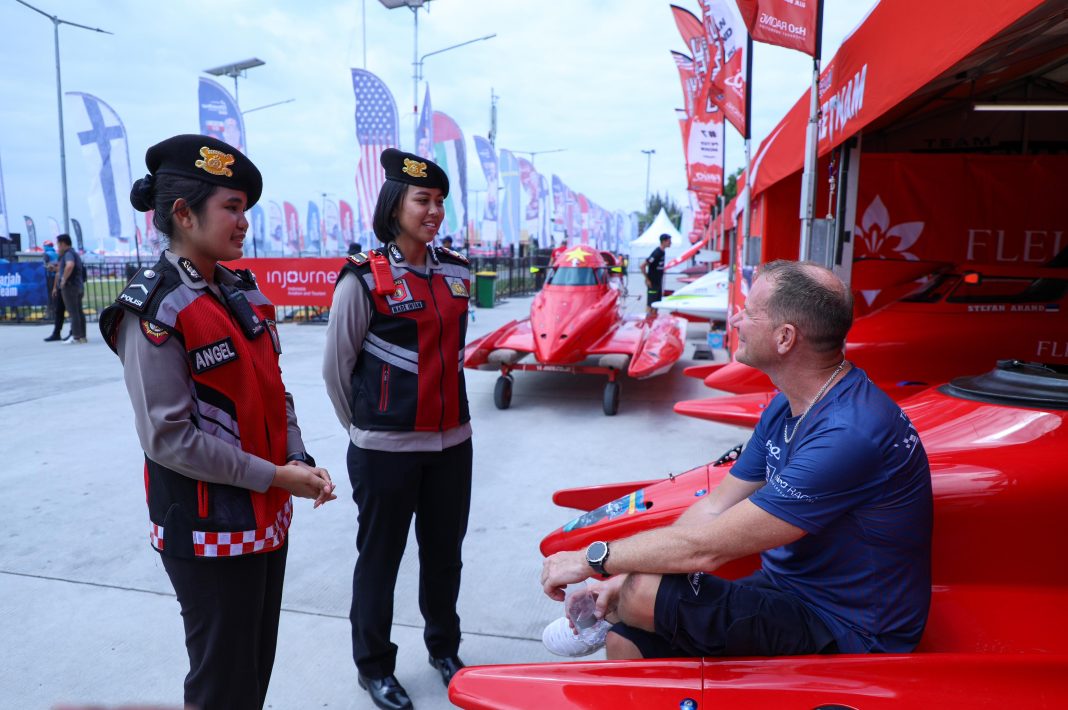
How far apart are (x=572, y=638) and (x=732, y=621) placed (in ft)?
1.63

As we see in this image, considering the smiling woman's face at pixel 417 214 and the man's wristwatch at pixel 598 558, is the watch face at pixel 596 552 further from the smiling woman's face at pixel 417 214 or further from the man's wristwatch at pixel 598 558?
the smiling woman's face at pixel 417 214

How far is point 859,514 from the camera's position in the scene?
1.71 metres

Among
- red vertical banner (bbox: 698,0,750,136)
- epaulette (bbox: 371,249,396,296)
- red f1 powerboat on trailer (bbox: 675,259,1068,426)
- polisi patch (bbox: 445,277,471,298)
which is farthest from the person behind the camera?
red vertical banner (bbox: 698,0,750,136)

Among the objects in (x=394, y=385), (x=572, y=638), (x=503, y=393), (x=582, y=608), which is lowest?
(x=503, y=393)

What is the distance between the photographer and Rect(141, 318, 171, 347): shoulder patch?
1630 mm

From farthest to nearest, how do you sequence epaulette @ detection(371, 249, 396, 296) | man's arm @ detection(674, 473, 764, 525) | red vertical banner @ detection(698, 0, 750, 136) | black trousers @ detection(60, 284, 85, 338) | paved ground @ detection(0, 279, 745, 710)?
black trousers @ detection(60, 284, 85, 338) < red vertical banner @ detection(698, 0, 750, 136) < paved ground @ detection(0, 279, 745, 710) < epaulette @ detection(371, 249, 396, 296) < man's arm @ detection(674, 473, 764, 525)

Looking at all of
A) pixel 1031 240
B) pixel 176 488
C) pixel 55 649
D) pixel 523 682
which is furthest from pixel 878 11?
pixel 1031 240

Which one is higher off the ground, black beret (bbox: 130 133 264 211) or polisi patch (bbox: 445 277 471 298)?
black beret (bbox: 130 133 264 211)

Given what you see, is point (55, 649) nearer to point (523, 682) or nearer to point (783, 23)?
point (523, 682)

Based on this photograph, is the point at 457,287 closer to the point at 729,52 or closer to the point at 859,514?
the point at 859,514

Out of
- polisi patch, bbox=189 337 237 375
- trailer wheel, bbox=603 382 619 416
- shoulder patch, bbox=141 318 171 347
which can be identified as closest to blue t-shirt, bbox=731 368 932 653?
polisi patch, bbox=189 337 237 375

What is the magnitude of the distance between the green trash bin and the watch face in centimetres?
1764

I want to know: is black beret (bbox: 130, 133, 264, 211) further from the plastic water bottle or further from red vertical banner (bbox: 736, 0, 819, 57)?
red vertical banner (bbox: 736, 0, 819, 57)

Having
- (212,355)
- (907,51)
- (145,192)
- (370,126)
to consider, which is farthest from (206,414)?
(370,126)
